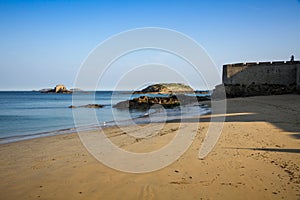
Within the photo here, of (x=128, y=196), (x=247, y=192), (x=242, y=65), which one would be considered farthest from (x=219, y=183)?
(x=242, y=65)

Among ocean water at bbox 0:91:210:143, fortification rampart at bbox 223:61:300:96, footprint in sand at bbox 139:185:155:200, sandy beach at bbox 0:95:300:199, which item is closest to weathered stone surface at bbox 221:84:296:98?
fortification rampart at bbox 223:61:300:96

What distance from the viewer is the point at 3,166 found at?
5.48 metres

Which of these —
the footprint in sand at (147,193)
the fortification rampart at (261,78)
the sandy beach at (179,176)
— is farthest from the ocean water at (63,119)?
the fortification rampart at (261,78)

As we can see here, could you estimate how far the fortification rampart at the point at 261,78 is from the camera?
1009 inches

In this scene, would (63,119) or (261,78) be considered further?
(261,78)

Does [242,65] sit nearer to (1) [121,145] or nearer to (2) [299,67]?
(2) [299,67]

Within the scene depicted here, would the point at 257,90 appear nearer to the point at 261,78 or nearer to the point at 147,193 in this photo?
the point at 261,78

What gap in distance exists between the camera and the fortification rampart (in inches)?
1009

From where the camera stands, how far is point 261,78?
27.8 meters

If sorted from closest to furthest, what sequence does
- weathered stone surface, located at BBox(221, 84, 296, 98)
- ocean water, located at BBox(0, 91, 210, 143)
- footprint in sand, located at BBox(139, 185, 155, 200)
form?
footprint in sand, located at BBox(139, 185, 155, 200)
ocean water, located at BBox(0, 91, 210, 143)
weathered stone surface, located at BBox(221, 84, 296, 98)

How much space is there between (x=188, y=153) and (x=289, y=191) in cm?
255

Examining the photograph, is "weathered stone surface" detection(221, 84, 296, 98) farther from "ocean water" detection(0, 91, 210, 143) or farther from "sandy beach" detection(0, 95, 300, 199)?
"sandy beach" detection(0, 95, 300, 199)

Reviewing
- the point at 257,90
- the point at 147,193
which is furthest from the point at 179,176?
the point at 257,90

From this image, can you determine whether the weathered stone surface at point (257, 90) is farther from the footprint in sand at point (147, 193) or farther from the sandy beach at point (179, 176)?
the footprint in sand at point (147, 193)
